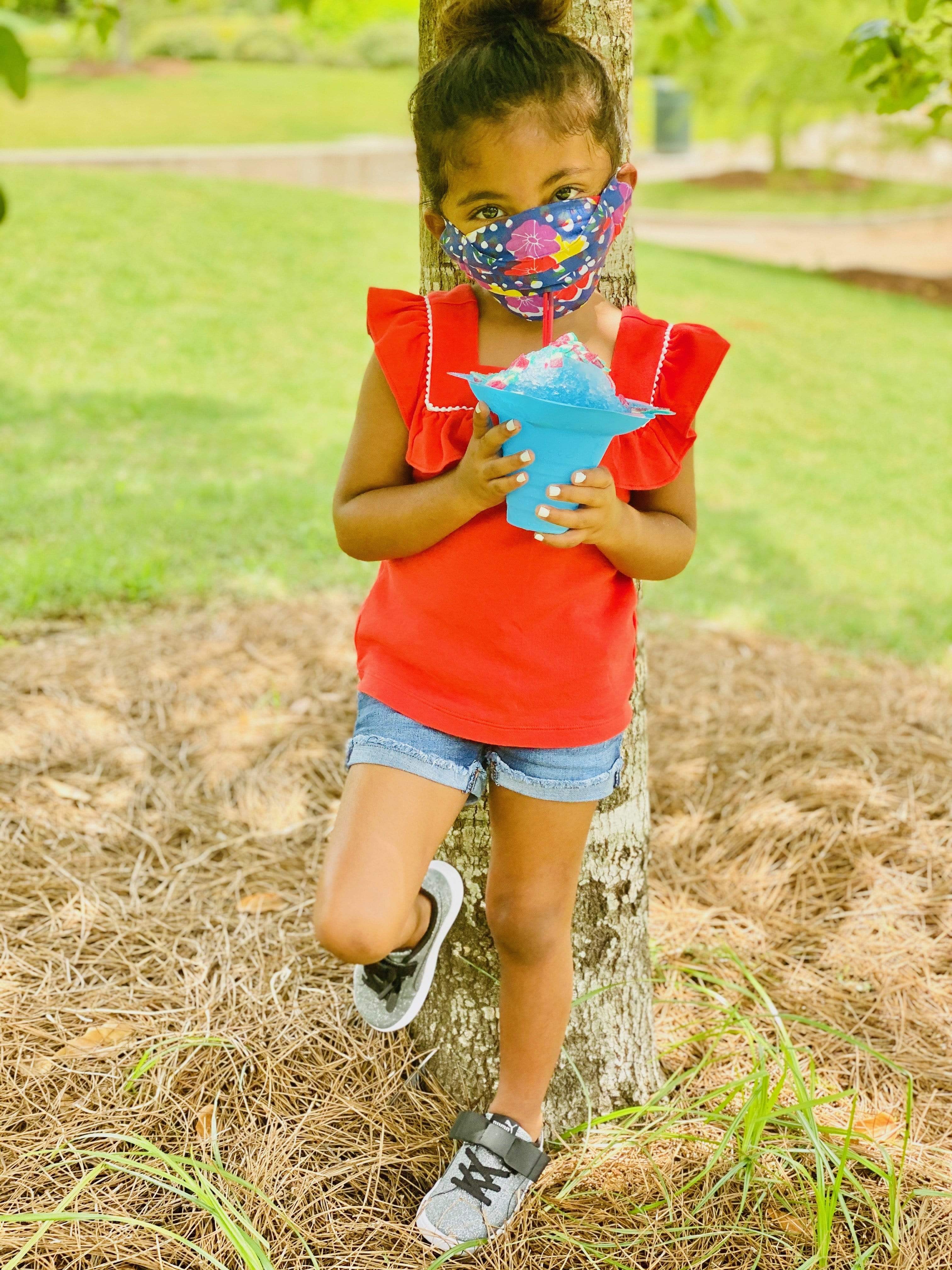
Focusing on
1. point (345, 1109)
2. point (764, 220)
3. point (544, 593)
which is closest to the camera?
point (544, 593)

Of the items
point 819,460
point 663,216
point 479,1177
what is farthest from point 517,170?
point 663,216

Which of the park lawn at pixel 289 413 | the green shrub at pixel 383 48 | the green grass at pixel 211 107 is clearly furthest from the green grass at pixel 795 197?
the green shrub at pixel 383 48

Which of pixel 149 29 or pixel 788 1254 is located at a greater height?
pixel 149 29

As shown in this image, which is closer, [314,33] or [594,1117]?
[594,1117]

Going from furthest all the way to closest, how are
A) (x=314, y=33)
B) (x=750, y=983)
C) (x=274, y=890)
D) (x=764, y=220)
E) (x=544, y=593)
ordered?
1. (x=314, y=33)
2. (x=764, y=220)
3. (x=274, y=890)
4. (x=750, y=983)
5. (x=544, y=593)

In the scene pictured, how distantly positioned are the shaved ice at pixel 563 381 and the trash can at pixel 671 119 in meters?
22.8

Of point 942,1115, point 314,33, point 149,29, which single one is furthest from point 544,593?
point 149,29

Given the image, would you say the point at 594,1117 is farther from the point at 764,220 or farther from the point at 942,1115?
the point at 764,220

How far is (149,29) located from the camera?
85.0 ft

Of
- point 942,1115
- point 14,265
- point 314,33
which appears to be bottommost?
point 942,1115

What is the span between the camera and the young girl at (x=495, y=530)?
1734 mm

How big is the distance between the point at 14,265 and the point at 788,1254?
9.40 m

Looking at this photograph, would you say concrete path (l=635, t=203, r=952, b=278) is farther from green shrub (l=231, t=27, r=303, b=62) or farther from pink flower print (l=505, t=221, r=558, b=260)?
pink flower print (l=505, t=221, r=558, b=260)

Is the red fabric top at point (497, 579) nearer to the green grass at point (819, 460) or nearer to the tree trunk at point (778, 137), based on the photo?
the green grass at point (819, 460)
